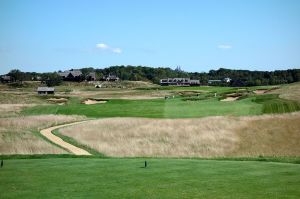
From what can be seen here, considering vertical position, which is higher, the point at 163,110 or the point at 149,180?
the point at 149,180

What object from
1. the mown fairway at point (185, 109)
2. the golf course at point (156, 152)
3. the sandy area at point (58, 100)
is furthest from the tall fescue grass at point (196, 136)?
the sandy area at point (58, 100)

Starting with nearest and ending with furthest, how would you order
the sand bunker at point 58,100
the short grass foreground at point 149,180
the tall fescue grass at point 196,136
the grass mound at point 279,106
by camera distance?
the short grass foreground at point 149,180 < the tall fescue grass at point 196,136 < the grass mound at point 279,106 < the sand bunker at point 58,100

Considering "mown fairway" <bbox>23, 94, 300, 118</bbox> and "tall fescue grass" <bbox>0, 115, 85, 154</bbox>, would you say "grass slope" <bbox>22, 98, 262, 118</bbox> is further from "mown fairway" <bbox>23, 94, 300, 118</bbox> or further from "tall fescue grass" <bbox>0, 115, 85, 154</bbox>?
"tall fescue grass" <bbox>0, 115, 85, 154</bbox>

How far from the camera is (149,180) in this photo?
12.9 m

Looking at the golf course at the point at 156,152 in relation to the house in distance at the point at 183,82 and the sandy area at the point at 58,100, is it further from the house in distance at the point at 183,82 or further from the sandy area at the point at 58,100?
the house in distance at the point at 183,82

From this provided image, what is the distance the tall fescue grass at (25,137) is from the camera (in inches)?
1049

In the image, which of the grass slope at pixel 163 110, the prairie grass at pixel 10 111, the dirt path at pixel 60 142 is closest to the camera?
the dirt path at pixel 60 142

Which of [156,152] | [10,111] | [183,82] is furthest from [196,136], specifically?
[183,82]

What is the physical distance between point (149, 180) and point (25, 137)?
66.0ft

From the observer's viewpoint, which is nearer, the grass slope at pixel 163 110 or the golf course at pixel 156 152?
the golf course at pixel 156 152

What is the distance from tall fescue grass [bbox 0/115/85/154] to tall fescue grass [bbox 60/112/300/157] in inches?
128

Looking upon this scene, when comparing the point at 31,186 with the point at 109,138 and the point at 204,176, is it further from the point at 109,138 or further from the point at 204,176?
the point at 109,138

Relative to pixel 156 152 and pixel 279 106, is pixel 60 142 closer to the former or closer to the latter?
pixel 156 152

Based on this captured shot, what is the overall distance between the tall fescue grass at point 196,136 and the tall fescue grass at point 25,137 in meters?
→ 3.25
